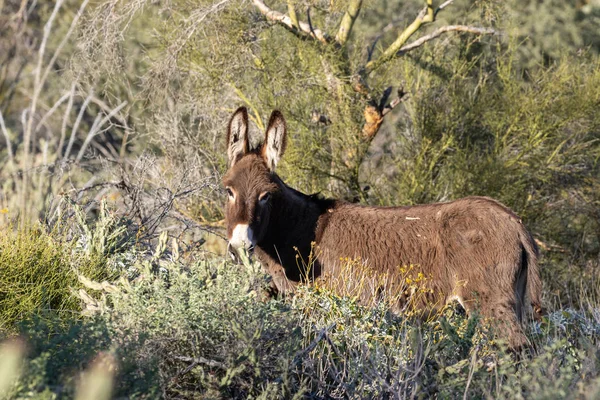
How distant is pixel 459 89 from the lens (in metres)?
9.45

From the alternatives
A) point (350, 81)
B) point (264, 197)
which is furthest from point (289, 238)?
point (350, 81)

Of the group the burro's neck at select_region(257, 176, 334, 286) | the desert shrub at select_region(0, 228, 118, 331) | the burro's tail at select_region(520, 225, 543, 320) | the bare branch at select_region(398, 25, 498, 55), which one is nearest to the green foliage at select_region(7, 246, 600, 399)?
the desert shrub at select_region(0, 228, 118, 331)

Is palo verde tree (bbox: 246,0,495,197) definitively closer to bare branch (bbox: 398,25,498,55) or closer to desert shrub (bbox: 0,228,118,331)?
bare branch (bbox: 398,25,498,55)

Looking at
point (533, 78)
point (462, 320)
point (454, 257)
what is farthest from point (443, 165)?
point (462, 320)

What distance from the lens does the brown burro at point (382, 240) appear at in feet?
18.8

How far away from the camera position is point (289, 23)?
866 centimetres

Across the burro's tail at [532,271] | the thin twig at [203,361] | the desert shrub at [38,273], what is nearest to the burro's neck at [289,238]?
the desert shrub at [38,273]

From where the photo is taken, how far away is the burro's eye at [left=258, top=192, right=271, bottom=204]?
6012 millimetres

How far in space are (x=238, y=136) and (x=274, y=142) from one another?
A: 0.32 metres

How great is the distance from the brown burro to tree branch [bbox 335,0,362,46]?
9.71ft

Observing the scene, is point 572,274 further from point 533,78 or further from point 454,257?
point 454,257

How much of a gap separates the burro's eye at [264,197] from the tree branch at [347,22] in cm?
336

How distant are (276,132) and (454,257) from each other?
5.90 ft

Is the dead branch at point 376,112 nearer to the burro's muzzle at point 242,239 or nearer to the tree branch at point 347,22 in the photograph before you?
the tree branch at point 347,22
